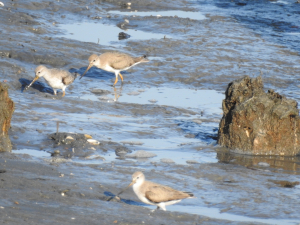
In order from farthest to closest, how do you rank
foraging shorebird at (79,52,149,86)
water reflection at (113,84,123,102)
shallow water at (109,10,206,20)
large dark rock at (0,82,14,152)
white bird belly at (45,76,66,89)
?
shallow water at (109,10,206,20)
foraging shorebird at (79,52,149,86)
water reflection at (113,84,123,102)
white bird belly at (45,76,66,89)
large dark rock at (0,82,14,152)

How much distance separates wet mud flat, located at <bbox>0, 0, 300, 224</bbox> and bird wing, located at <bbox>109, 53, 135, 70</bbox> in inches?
19.6

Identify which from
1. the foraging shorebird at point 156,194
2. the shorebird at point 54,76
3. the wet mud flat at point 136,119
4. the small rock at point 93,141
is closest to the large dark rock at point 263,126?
the wet mud flat at point 136,119

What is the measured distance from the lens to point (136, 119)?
35.2 ft

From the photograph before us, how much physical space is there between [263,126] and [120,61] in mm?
5478

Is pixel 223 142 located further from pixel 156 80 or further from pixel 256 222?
pixel 156 80

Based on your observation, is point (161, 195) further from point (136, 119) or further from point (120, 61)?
point (120, 61)

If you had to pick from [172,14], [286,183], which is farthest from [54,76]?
[172,14]

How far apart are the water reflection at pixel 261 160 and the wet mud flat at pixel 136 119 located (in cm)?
3

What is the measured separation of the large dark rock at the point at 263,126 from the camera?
906cm

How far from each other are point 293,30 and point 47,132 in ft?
42.5

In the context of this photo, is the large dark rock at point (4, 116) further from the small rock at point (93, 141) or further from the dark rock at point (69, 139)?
the small rock at point (93, 141)

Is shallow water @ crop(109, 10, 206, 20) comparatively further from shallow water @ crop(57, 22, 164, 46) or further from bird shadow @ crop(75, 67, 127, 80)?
bird shadow @ crop(75, 67, 127, 80)

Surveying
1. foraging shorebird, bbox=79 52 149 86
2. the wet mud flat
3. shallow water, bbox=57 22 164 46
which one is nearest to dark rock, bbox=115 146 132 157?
the wet mud flat

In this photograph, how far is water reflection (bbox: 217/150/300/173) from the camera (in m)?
8.55
